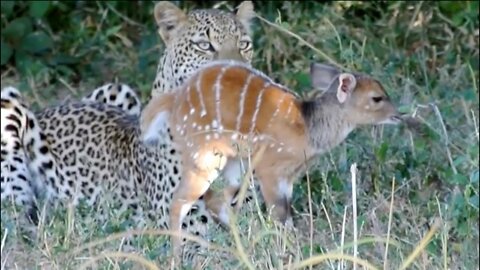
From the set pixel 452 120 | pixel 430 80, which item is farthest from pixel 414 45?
pixel 452 120

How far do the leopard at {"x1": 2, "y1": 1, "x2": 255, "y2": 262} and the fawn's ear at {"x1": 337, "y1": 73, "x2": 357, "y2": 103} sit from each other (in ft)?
2.13

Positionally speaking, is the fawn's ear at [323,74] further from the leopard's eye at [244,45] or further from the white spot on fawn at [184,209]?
the white spot on fawn at [184,209]

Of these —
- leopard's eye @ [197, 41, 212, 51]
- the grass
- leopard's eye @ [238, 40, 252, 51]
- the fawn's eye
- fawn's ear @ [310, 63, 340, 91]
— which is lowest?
the grass

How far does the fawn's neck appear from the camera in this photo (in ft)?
23.6

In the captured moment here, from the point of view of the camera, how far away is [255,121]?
7098 millimetres

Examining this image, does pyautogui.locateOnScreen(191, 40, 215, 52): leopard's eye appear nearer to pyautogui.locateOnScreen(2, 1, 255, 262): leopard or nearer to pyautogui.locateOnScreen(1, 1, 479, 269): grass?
pyautogui.locateOnScreen(2, 1, 255, 262): leopard

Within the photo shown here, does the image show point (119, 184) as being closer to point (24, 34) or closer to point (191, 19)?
point (191, 19)

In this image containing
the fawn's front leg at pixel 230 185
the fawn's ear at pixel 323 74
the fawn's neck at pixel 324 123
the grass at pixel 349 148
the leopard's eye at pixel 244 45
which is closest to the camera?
the grass at pixel 349 148

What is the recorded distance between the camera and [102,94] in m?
8.89

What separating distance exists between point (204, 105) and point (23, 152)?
158 cm

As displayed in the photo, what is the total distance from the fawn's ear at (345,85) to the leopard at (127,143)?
2.13 ft

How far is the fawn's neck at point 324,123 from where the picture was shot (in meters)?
7.21

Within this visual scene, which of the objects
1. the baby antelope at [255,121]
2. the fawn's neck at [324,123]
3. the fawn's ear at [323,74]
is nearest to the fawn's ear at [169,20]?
the baby antelope at [255,121]

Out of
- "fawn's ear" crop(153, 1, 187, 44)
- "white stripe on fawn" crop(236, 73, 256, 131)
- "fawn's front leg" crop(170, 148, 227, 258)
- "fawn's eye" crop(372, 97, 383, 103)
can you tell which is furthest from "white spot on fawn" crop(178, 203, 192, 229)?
"fawn's ear" crop(153, 1, 187, 44)
